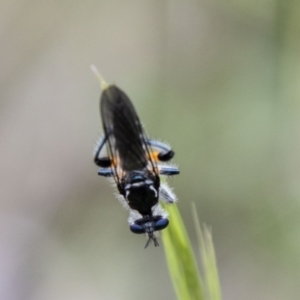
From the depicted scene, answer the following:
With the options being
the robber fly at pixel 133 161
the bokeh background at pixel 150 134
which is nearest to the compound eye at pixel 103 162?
the robber fly at pixel 133 161

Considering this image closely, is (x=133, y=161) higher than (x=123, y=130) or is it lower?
lower

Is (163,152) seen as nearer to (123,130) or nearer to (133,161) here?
(133,161)

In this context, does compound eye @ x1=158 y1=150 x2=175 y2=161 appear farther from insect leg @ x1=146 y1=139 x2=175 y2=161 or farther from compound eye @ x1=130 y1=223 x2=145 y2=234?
compound eye @ x1=130 y1=223 x2=145 y2=234

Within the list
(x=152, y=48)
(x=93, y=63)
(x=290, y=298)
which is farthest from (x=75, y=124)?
(x=290, y=298)

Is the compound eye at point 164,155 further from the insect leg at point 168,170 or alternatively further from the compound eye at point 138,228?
the compound eye at point 138,228

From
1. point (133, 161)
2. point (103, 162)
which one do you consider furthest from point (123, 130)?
point (103, 162)

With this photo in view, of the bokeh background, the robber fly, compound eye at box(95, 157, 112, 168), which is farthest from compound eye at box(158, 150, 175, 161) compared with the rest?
the bokeh background
